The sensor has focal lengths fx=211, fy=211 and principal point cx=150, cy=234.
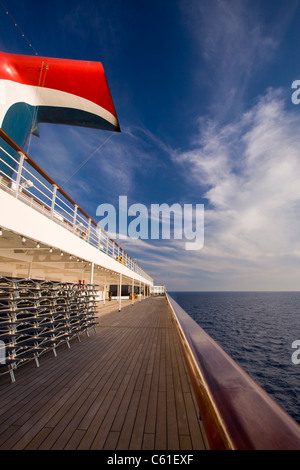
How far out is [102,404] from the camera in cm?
257

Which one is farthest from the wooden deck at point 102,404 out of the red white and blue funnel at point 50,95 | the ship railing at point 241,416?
the red white and blue funnel at point 50,95

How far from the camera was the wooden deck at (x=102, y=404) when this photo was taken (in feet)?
6.39

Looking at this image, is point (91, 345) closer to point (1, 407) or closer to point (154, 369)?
point (154, 369)

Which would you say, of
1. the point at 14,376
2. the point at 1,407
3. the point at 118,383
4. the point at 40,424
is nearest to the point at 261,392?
the point at 40,424

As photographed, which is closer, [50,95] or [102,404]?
[102,404]

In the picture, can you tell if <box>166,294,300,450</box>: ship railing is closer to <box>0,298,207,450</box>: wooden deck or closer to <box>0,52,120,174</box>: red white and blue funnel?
<box>0,298,207,450</box>: wooden deck

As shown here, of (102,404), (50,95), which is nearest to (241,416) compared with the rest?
(102,404)

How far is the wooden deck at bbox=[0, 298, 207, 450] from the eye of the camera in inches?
76.7

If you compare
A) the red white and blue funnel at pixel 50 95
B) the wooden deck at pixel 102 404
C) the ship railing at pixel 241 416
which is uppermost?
the red white and blue funnel at pixel 50 95

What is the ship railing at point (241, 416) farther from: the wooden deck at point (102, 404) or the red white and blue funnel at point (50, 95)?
the red white and blue funnel at point (50, 95)

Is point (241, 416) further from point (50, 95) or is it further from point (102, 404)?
point (50, 95)

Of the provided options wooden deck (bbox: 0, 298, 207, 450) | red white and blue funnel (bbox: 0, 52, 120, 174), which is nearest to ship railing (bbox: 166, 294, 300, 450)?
wooden deck (bbox: 0, 298, 207, 450)

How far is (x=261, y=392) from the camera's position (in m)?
0.89
